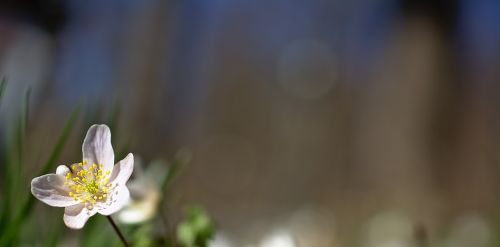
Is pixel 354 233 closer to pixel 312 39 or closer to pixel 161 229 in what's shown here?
pixel 161 229

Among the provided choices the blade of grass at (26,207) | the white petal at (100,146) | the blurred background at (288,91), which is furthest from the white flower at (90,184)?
the blurred background at (288,91)

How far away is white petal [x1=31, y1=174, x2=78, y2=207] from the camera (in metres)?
0.35

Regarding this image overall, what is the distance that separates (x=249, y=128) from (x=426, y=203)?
1754 mm

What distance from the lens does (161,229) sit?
70cm

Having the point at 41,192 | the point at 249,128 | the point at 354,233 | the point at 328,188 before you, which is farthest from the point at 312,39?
the point at 41,192

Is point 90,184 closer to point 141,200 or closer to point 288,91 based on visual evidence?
point 141,200

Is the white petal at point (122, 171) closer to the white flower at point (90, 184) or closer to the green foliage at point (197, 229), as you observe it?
the white flower at point (90, 184)

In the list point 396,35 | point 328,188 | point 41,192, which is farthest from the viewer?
point 328,188

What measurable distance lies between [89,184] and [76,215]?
2 centimetres

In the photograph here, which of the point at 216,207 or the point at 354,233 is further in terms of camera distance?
the point at 216,207

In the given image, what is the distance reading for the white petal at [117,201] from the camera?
33 cm

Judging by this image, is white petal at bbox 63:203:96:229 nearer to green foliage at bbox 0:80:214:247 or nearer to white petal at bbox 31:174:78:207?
white petal at bbox 31:174:78:207

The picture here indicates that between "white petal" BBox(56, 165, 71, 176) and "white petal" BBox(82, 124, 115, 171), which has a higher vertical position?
"white petal" BBox(82, 124, 115, 171)

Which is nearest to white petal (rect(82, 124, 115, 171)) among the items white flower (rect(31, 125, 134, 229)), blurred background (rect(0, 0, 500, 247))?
white flower (rect(31, 125, 134, 229))
